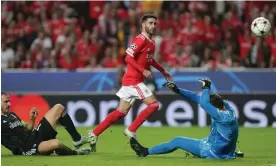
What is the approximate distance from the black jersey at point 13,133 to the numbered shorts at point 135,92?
5.55 ft

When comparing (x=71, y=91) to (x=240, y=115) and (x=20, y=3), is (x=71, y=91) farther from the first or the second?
(x=240, y=115)

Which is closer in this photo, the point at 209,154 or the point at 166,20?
the point at 209,154

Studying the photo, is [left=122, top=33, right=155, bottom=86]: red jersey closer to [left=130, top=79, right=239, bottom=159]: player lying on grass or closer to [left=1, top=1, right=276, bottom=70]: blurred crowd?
[left=130, top=79, right=239, bottom=159]: player lying on grass

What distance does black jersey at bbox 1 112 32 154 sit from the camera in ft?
35.2

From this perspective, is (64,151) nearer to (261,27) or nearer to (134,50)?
(134,50)

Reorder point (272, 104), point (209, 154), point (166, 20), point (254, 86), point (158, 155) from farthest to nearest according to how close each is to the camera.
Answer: point (166, 20)
point (254, 86)
point (272, 104)
point (158, 155)
point (209, 154)

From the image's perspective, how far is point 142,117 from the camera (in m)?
11.3

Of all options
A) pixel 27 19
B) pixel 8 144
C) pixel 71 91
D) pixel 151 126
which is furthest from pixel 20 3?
pixel 8 144

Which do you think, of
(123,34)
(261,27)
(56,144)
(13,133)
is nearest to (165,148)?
(56,144)

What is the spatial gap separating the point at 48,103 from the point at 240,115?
4387 mm

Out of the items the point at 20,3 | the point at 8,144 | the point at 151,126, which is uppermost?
the point at 20,3

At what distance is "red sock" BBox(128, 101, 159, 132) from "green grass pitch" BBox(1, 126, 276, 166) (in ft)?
1.33

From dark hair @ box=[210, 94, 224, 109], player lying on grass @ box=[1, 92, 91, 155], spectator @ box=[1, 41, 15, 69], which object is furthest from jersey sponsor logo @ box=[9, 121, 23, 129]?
spectator @ box=[1, 41, 15, 69]

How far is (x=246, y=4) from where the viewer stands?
67.2ft
